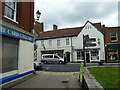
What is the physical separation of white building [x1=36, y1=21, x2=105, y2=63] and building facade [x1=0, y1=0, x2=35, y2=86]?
1728 cm

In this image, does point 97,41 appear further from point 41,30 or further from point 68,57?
point 41,30

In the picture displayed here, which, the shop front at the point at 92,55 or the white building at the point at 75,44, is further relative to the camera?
the white building at the point at 75,44

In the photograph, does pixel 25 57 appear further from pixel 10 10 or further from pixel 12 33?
pixel 10 10

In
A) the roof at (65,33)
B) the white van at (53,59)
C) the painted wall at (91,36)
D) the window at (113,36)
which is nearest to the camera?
the white van at (53,59)

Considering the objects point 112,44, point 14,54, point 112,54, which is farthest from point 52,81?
point 112,44

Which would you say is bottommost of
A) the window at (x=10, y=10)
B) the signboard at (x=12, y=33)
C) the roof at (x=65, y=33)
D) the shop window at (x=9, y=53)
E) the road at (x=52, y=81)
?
the road at (x=52, y=81)

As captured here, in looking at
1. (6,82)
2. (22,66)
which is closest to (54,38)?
(22,66)

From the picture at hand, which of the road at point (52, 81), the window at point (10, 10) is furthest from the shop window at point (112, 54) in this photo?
the window at point (10, 10)

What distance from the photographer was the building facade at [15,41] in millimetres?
6750

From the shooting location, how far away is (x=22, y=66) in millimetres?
8414

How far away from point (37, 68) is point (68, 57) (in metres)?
14.1

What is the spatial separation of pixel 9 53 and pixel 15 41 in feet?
2.90

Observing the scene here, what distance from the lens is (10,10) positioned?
8039mm

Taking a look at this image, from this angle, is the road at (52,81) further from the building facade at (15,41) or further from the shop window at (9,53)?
the shop window at (9,53)
